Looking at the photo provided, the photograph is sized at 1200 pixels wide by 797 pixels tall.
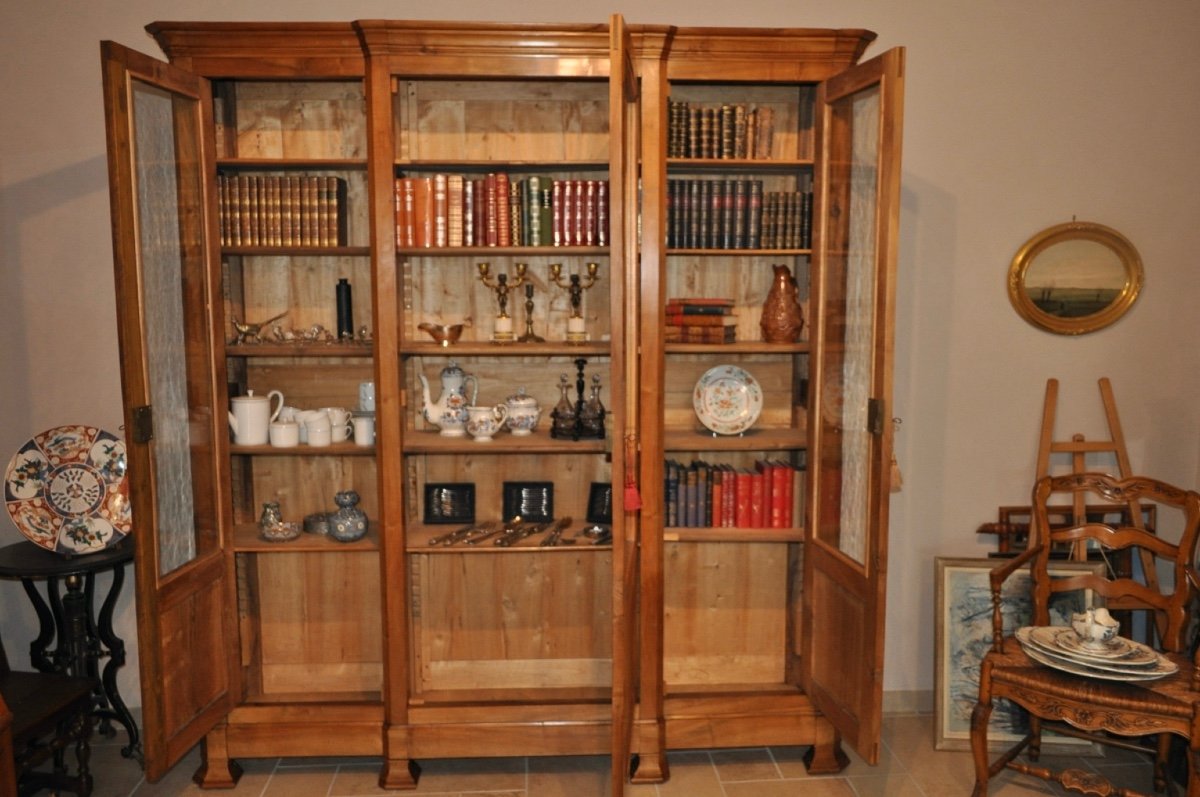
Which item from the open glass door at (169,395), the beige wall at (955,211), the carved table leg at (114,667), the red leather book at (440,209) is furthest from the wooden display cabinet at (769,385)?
the carved table leg at (114,667)

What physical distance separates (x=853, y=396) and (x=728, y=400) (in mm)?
528

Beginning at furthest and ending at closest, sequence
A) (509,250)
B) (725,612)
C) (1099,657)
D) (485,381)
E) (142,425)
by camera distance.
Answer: (725,612) → (485,381) → (509,250) → (1099,657) → (142,425)

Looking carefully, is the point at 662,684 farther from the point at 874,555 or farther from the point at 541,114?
the point at 541,114

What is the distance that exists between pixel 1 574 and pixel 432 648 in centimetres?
143

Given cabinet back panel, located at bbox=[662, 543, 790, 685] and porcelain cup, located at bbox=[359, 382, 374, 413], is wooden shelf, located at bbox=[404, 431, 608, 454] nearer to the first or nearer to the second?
porcelain cup, located at bbox=[359, 382, 374, 413]

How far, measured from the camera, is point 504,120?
320cm

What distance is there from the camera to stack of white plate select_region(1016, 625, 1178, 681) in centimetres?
258

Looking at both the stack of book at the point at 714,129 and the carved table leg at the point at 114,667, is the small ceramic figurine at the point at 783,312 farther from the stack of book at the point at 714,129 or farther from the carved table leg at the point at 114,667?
the carved table leg at the point at 114,667

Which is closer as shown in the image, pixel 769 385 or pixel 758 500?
pixel 758 500

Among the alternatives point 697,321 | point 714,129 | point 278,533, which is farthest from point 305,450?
point 714,129

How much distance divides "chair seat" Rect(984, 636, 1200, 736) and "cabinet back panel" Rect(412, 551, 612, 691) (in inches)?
54.6

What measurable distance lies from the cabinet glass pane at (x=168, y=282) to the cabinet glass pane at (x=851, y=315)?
204 centimetres

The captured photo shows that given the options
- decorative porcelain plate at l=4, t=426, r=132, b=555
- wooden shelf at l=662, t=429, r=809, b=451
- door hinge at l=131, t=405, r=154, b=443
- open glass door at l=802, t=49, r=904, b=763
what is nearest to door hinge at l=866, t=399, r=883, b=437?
open glass door at l=802, t=49, r=904, b=763

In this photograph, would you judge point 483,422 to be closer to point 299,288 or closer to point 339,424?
point 339,424
